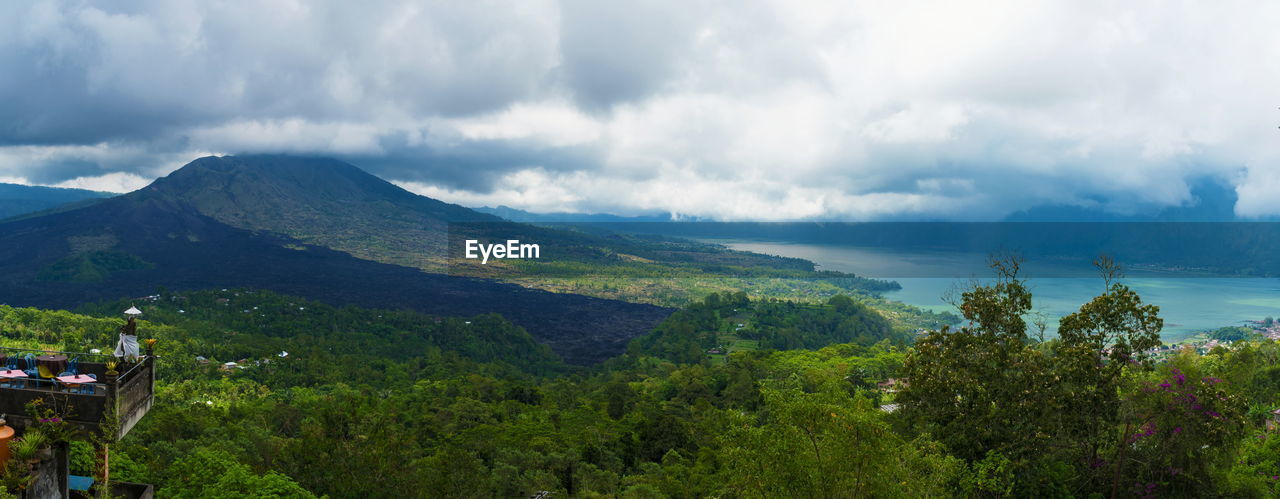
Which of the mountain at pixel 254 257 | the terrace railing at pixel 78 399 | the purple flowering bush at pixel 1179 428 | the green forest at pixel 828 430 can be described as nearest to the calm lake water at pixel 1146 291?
the green forest at pixel 828 430

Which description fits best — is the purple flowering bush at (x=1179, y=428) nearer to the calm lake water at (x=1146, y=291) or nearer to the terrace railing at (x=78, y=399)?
the terrace railing at (x=78, y=399)

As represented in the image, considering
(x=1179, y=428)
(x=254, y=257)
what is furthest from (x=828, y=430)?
(x=254, y=257)

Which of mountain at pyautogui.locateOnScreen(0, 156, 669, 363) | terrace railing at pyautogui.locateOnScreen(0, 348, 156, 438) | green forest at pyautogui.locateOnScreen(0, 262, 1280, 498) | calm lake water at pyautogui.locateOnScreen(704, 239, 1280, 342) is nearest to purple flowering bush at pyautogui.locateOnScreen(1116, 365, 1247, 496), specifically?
green forest at pyautogui.locateOnScreen(0, 262, 1280, 498)

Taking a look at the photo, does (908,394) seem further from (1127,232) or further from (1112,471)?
(1127,232)

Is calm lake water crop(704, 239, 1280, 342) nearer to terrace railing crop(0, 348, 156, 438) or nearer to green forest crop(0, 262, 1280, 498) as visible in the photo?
green forest crop(0, 262, 1280, 498)

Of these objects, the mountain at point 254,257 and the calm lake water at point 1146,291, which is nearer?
the calm lake water at point 1146,291

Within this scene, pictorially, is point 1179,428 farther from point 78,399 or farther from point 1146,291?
point 1146,291

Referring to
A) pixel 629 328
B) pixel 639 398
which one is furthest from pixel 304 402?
pixel 629 328
